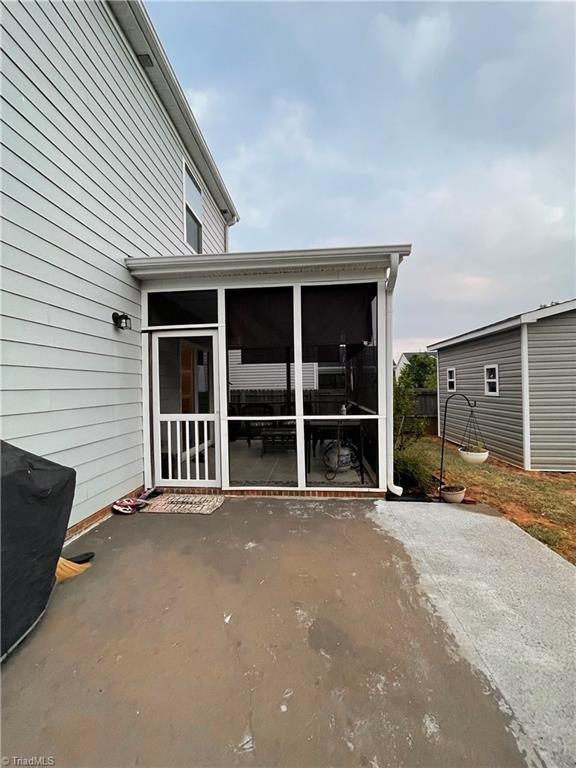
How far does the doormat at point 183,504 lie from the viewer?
3.46m

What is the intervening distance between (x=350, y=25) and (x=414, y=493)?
785 centimetres

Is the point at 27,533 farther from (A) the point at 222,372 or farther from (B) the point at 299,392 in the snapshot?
(B) the point at 299,392

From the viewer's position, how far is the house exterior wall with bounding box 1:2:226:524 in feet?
7.88

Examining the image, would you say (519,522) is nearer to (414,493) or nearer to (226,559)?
(414,493)

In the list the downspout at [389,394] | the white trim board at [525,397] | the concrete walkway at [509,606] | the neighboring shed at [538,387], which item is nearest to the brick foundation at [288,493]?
the downspout at [389,394]

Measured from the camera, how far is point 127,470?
12.3 ft

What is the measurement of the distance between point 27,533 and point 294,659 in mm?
1551

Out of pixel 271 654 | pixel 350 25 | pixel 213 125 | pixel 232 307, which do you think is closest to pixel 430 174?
pixel 350 25

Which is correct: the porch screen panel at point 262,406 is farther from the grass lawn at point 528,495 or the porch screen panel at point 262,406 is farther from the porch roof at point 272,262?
the grass lawn at point 528,495

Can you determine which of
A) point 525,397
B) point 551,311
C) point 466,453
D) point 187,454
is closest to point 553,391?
point 525,397

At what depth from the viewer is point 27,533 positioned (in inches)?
66.7

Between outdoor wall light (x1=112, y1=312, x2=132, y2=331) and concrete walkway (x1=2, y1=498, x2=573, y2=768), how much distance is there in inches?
87.9

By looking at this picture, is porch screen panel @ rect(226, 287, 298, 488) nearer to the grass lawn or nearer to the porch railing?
the porch railing

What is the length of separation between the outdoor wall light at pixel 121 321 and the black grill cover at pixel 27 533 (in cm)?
203
